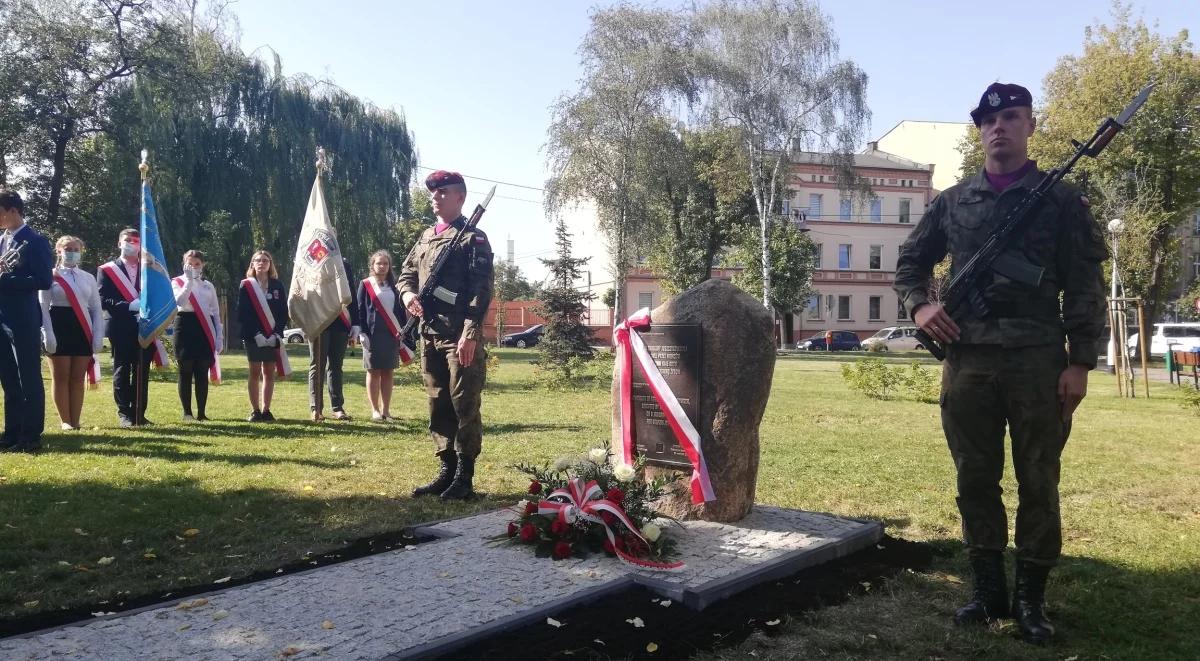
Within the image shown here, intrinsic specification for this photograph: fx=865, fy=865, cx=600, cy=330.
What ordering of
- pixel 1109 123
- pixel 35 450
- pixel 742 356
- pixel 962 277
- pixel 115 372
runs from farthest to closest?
pixel 115 372
pixel 35 450
pixel 742 356
pixel 962 277
pixel 1109 123

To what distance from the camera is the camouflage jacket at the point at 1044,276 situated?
11.9 feet

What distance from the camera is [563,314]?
1802 centimetres

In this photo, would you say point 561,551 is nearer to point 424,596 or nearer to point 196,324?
point 424,596

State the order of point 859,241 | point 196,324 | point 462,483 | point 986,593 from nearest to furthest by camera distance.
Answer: point 986,593 → point 462,483 → point 196,324 → point 859,241

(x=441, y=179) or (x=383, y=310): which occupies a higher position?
(x=441, y=179)

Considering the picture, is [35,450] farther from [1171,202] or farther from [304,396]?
[1171,202]

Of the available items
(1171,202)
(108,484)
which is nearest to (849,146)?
(1171,202)

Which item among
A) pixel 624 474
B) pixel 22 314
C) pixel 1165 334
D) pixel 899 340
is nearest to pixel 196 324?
pixel 22 314

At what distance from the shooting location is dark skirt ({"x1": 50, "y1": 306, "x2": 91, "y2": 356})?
333 inches

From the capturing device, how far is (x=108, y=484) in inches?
246

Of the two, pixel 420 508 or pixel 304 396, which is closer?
pixel 420 508

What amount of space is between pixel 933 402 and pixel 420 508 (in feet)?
36.5

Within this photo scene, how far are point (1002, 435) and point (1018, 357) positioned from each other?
40cm

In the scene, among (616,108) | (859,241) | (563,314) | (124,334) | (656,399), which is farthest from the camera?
(859,241)
